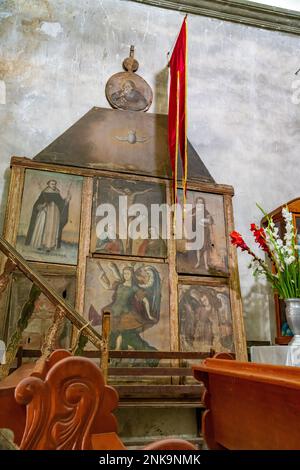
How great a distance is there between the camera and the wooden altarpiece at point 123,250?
3.99 metres

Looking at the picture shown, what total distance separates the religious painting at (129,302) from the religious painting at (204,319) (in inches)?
8.1

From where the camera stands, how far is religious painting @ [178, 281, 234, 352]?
4121mm

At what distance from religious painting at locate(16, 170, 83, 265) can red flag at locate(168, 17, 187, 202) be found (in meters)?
1.22

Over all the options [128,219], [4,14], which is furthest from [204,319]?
[4,14]

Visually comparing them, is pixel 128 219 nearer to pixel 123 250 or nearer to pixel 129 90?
pixel 123 250

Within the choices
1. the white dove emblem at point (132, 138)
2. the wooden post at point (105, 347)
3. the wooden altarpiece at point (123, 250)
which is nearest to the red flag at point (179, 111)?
the wooden altarpiece at point (123, 250)

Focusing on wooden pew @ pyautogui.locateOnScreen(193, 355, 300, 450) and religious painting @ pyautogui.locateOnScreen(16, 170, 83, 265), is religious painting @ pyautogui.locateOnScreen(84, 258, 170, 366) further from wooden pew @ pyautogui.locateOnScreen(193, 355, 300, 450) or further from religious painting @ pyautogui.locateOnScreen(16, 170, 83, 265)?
wooden pew @ pyautogui.locateOnScreen(193, 355, 300, 450)

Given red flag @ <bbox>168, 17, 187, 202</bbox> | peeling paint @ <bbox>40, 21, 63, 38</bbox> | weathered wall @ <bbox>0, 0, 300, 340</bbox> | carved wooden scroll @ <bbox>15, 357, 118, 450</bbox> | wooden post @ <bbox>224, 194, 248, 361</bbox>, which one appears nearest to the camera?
carved wooden scroll @ <bbox>15, 357, 118, 450</bbox>

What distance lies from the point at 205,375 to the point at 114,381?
1.36m

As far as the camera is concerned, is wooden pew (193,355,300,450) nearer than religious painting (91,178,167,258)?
Yes

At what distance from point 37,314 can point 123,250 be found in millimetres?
1158

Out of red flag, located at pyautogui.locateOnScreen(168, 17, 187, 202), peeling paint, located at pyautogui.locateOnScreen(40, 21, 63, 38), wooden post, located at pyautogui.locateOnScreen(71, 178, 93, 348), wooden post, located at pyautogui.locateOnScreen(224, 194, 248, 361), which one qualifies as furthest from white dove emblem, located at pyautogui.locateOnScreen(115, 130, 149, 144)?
peeling paint, located at pyautogui.locateOnScreen(40, 21, 63, 38)

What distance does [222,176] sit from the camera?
18.1 feet
